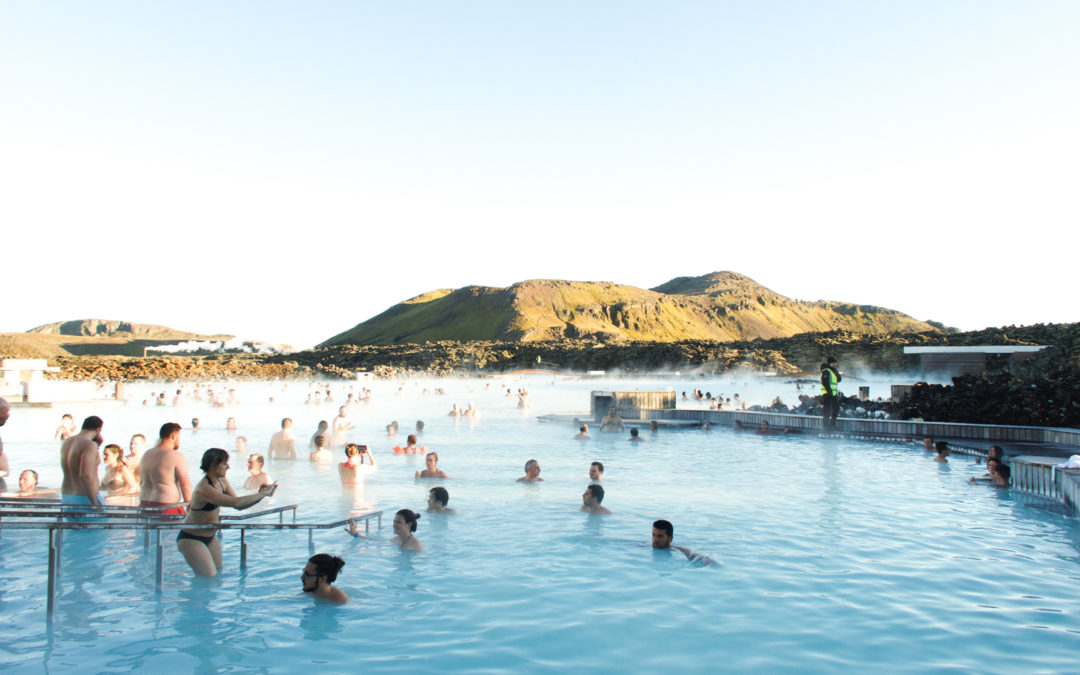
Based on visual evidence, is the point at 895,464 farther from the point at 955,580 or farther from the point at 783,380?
the point at 783,380

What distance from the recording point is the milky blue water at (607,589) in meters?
4.75

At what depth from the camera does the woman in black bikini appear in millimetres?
5312

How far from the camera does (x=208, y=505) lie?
5.50m

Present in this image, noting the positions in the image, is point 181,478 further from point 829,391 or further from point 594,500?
point 829,391

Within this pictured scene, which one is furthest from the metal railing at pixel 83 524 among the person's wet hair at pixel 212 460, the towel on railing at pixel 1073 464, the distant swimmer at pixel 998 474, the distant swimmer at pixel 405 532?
the distant swimmer at pixel 998 474

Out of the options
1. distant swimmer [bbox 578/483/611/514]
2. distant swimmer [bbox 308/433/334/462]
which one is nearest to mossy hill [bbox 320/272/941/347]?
distant swimmer [bbox 308/433/334/462]

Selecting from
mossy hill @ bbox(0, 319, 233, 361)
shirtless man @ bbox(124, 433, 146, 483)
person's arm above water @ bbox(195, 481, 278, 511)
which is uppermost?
mossy hill @ bbox(0, 319, 233, 361)

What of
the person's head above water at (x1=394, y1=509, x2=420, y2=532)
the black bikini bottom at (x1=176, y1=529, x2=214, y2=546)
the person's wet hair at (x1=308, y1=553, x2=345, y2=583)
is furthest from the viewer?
the person's head above water at (x1=394, y1=509, x2=420, y2=532)

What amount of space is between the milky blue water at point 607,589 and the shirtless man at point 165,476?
2.18 ft

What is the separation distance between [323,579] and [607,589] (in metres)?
2.46

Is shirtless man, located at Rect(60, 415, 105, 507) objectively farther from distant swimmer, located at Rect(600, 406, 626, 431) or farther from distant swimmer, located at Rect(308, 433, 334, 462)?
distant swimmer, located at Rect(600, 406, 626, 431)

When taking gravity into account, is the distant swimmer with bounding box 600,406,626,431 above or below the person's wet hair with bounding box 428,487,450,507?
above

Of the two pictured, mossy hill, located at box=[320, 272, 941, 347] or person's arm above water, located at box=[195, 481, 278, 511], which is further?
mossy hill, located at box=[320, 272, 941, 347]

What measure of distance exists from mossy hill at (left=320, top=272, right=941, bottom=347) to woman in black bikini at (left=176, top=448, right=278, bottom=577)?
104574 millimetres
